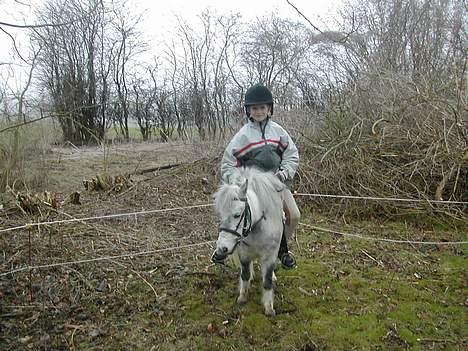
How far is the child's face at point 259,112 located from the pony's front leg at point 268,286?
3.89ft

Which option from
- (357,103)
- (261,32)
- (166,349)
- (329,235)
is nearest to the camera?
(166,349)

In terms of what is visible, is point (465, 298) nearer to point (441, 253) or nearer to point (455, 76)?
point (441, 253)

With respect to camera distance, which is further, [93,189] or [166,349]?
[93,189]

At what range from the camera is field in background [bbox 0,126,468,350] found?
322 centimetres

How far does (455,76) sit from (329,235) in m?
2.85

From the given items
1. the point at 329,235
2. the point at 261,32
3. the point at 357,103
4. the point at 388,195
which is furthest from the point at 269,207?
the point at 261,32

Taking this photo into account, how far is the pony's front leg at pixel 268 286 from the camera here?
11.3 feet

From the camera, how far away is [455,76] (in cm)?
598

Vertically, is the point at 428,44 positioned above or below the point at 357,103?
above

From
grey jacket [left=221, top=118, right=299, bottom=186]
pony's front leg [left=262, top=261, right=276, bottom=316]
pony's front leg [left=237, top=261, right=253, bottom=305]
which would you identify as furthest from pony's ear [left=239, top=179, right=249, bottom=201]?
pony's front leg [left=237, top=261, right=253, bottom=305]

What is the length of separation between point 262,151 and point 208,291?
1449 mm

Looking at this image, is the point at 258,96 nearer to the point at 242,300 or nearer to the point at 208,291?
the point at 242,300

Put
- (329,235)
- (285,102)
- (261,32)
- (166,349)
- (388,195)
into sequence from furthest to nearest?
(261,32) → (285,102) → (388,195) → (329,235) → (166,349)

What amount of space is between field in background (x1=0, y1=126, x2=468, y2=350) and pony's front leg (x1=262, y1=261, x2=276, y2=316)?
10cm
